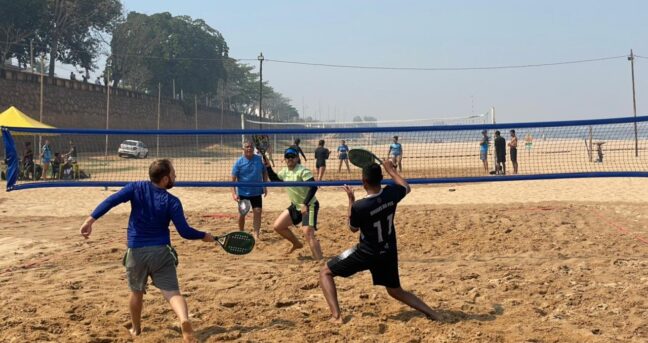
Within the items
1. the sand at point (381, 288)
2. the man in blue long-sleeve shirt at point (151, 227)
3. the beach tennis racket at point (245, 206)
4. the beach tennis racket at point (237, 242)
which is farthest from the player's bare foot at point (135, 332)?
the beach tennis racket at point (245, 206)

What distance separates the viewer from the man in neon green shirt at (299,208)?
7820 millimetres

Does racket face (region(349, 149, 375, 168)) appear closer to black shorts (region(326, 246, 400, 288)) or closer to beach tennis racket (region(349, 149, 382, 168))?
beach tennis racket (region(349, 149, 382, 168))

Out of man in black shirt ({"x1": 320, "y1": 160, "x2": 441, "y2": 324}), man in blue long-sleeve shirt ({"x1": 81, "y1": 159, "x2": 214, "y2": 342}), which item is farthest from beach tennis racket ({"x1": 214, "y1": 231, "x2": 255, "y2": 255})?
man in black shirt ({"x1": 320, "y1": 160, "x2": 441, "y2": 324})

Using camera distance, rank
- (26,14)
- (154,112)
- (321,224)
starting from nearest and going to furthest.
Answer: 1. (321,224)
2. (26,14)
3. (154,112)

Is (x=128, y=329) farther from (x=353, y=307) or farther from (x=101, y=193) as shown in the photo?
(x=101, y=193)

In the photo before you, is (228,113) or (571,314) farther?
(228,113)

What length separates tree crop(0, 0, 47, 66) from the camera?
49.6 m

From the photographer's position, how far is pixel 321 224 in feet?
36.3

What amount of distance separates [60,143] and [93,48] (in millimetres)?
30276

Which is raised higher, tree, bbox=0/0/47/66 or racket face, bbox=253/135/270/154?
tree, bbox=0/0/47/66

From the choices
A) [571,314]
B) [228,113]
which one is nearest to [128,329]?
[571,314]

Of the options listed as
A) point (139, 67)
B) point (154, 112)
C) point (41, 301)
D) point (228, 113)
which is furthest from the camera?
point (228, 113)

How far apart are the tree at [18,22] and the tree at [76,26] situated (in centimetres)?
157

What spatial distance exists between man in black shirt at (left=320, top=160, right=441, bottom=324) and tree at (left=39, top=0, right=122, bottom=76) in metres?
56.7
